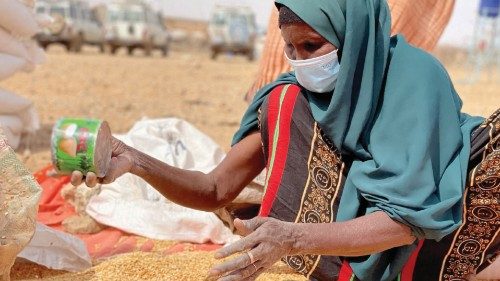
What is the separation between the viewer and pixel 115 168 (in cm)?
290

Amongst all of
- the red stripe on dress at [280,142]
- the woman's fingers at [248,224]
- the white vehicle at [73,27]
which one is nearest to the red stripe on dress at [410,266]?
the red stripe on dress at [280,142]

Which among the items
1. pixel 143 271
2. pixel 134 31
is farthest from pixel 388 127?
pixel 134 31

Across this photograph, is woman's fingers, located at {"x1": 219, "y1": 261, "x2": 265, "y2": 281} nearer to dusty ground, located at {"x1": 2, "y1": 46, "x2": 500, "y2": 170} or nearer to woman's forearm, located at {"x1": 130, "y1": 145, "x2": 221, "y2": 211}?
woman's forearm, located at {"x1": 130, "y1": 145, "x2": 221, "y2": 211}

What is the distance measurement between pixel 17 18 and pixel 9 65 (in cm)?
34

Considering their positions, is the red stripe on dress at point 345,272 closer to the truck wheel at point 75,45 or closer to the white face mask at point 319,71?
the white face mask at point 319,71

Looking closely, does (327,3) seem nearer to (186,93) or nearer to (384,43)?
(384,43)

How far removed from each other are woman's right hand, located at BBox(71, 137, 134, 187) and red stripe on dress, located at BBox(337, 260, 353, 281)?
2.68 feet

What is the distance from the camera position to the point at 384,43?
2.79 meters

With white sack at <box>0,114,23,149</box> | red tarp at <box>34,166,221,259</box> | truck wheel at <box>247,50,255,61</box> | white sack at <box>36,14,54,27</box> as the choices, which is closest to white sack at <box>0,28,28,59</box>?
white sack at <box>36,14,54,27</box>

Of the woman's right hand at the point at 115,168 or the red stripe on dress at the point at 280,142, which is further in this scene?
the red stripe on dress at the point at 280,142

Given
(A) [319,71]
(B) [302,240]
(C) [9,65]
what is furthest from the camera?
(C) [9,65]

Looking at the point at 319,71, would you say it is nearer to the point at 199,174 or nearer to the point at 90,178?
the point at 199,174

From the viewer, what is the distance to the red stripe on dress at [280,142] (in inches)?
118

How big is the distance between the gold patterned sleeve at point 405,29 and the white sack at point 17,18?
5.44 feet
